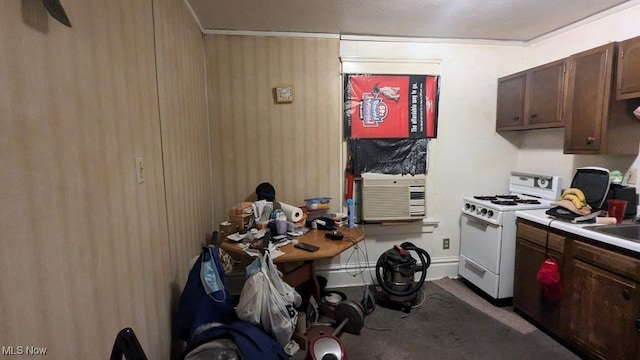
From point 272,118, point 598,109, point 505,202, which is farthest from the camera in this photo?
point 272,118

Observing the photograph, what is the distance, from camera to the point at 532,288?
240 centimetres

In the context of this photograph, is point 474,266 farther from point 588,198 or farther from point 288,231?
point 288,231

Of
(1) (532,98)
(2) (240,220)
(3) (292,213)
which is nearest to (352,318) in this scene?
(3) (292,213)

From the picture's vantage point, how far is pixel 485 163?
3227 mm

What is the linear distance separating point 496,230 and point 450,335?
992mm

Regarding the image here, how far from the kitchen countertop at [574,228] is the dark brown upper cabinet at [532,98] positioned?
794 millimetres

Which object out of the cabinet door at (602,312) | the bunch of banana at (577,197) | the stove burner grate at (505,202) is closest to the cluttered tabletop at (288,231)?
the stove burner grate at (505,202)

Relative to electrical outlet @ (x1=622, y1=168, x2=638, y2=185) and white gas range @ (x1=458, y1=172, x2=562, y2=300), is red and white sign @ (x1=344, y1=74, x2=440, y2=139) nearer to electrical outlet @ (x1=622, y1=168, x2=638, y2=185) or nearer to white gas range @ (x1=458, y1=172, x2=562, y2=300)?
white gas range @ (x1=458, y1=172, x2=562, y2=300)

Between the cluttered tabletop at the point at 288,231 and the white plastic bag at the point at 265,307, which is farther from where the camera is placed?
the cluttered tabletop at the point at 288,231

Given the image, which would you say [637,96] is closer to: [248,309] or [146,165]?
[248,309]

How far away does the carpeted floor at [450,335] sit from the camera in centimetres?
209

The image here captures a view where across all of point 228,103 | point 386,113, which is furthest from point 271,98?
point 386,113

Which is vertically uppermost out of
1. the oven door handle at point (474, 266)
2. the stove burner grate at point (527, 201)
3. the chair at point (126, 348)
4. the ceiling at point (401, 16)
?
the ceiling at point (401, 16)

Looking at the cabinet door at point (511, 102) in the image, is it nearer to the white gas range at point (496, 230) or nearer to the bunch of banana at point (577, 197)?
the white gas range at point (496, 230)
